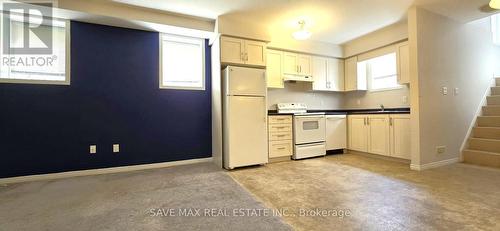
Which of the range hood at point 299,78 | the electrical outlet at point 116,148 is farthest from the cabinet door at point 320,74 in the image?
the electrical outlet at point 116,148

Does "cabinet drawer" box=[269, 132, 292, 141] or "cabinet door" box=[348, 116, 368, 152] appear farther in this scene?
"cabinet door" box=[348, 116, 368, 152]

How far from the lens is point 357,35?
4.41m

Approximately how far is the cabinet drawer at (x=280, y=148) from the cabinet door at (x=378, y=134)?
1.62 meters

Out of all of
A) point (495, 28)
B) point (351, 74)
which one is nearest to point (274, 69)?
point (351, 74)

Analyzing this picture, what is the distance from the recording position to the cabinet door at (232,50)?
11.5 ft

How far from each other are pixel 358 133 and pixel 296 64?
1977 mm

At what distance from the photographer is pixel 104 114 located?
332cm

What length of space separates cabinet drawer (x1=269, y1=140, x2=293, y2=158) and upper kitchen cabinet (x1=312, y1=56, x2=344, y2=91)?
5.15 ft

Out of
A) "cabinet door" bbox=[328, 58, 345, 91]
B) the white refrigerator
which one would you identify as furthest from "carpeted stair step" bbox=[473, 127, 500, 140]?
the white refrigerator

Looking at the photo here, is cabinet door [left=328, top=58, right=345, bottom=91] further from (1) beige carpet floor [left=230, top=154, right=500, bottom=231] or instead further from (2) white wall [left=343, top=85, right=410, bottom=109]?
(1) beige carpet floor [left=230, top=154, right=500, bottom=231]

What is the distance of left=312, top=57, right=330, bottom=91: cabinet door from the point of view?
475 centimetres

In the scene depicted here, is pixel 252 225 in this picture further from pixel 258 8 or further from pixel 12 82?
pixel 12 82

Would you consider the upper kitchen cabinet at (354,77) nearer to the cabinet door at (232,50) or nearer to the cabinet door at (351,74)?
the cabinet door at (351,74)

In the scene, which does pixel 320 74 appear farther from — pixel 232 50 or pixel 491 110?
pixel 491 110
